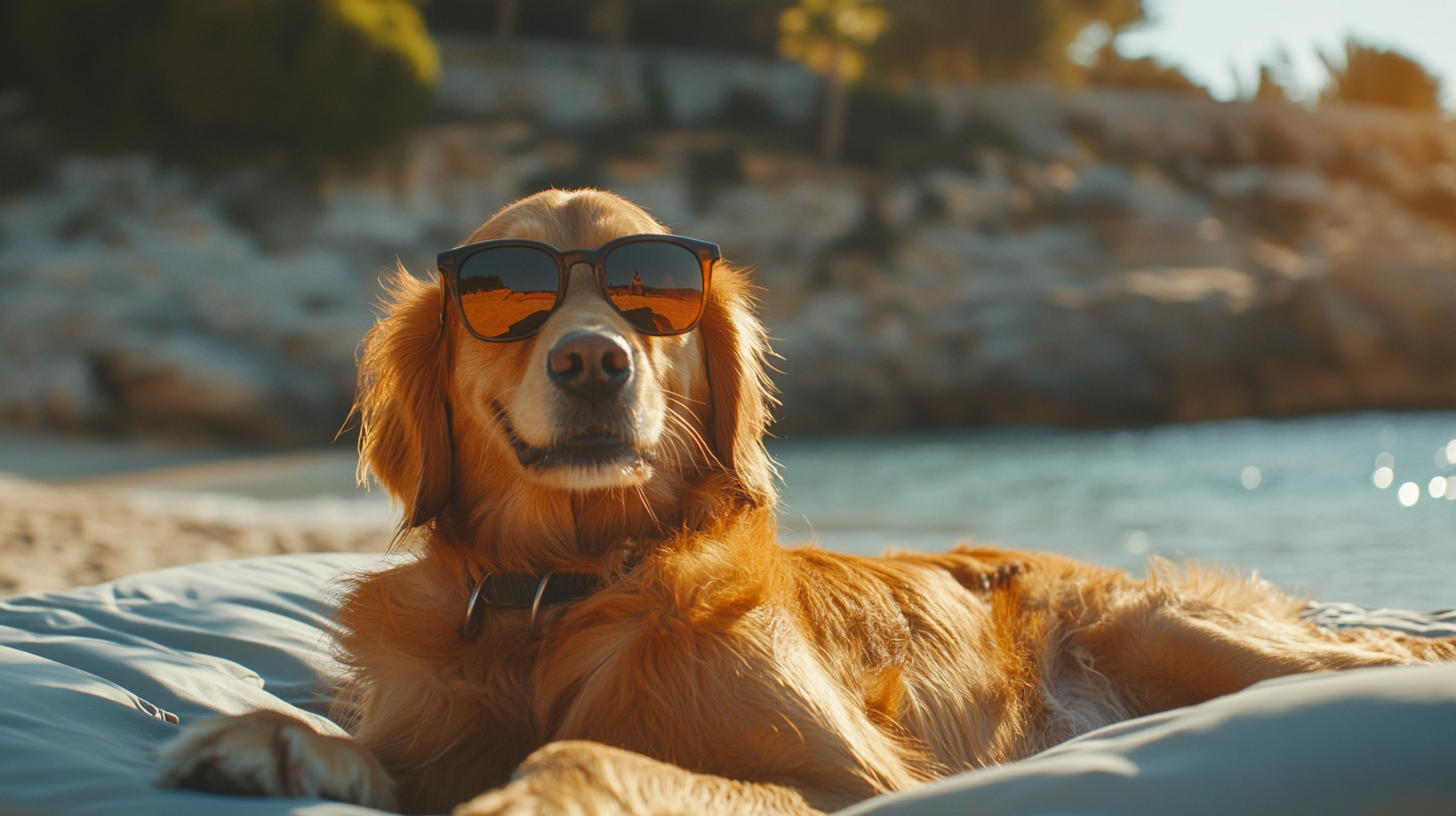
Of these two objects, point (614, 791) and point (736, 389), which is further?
point (736, 389)

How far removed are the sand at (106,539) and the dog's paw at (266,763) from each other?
3.39m

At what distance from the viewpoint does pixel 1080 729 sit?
2.43m

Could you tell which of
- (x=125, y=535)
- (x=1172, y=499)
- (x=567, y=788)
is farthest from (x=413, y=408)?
(x=1172, y=499)

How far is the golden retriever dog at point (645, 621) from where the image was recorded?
5.62ft

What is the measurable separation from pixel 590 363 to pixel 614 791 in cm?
88

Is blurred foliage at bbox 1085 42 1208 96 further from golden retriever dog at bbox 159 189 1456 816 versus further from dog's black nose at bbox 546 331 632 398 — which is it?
dog's black nose at bbox 546 331 632 398

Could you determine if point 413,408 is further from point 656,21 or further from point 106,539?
point 656,21

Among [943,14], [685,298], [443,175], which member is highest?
[943,14]

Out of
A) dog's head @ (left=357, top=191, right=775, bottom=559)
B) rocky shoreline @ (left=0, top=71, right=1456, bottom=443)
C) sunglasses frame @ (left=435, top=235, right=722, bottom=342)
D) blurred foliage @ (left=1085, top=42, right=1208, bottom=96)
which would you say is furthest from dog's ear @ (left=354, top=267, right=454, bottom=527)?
blurred foliage @ (left=1085, top=42, right=1208, bottom=96)

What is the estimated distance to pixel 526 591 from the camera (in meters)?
2.08

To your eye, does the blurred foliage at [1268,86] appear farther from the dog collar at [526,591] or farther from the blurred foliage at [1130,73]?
the dog collar at [526,591]

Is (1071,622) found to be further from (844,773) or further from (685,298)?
(685,298)

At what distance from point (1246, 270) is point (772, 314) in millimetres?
11659

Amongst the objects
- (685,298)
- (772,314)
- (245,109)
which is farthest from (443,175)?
(685,298)
